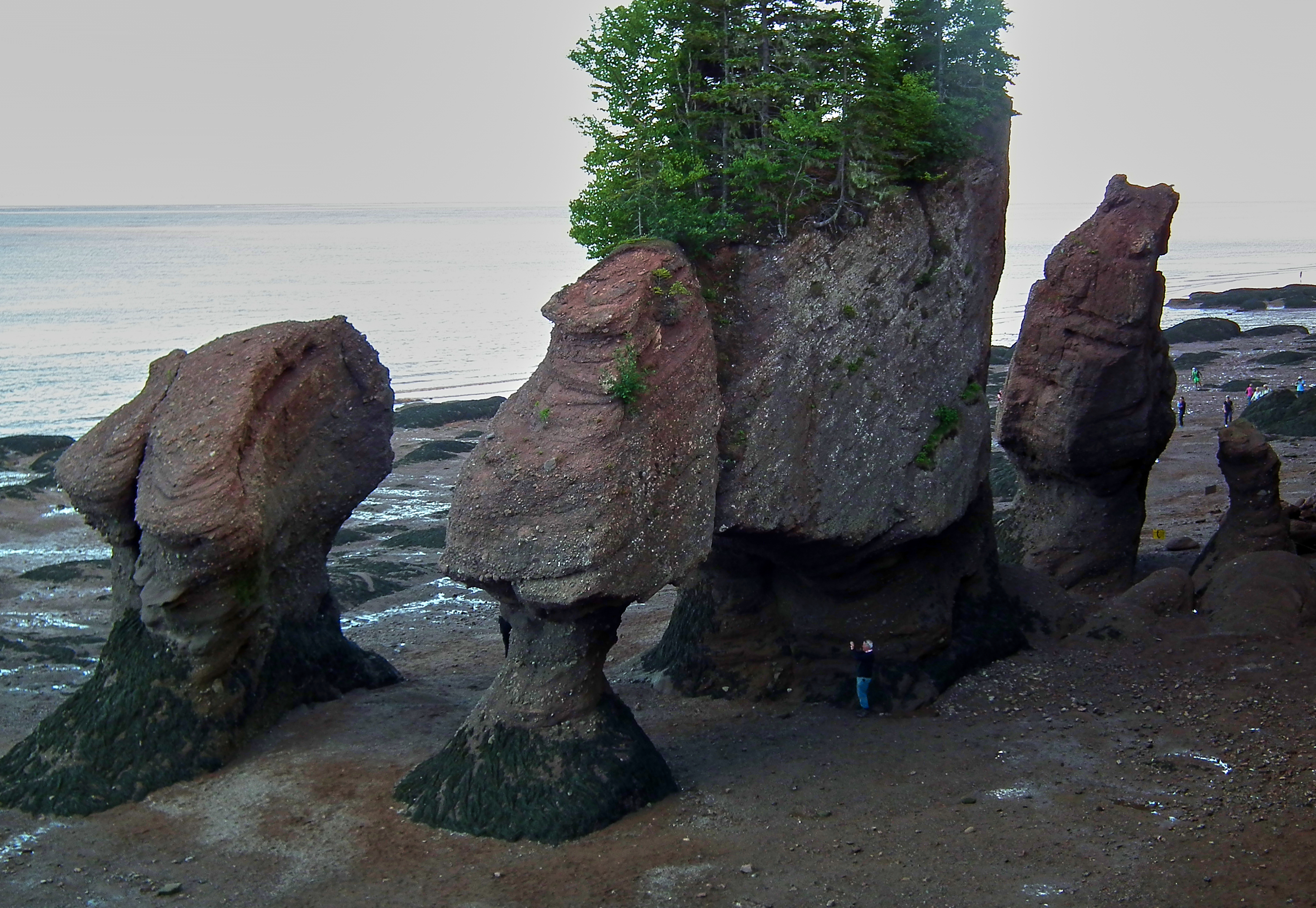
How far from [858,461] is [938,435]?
4.37 ft

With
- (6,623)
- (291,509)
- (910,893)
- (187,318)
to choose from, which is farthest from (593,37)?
(187,318)

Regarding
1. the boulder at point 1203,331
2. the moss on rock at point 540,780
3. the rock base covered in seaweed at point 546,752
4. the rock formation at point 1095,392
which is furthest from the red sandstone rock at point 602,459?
the boulder at point 1203,331

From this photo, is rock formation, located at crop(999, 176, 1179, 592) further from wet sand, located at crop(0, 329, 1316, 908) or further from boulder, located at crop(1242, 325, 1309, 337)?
boulder, located at crop(1242, 325, 1309, 337)

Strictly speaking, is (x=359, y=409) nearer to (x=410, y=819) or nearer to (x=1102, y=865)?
(x=410, y=819)

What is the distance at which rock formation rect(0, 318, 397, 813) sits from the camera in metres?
16.6

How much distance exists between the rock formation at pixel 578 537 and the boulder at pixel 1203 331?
53228mm

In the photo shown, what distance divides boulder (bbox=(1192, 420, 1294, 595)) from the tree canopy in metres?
7.52

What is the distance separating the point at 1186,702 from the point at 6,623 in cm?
1988

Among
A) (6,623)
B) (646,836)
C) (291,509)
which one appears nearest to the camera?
(646,836)

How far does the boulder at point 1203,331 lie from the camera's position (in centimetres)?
6488

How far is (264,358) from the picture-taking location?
57.6ft

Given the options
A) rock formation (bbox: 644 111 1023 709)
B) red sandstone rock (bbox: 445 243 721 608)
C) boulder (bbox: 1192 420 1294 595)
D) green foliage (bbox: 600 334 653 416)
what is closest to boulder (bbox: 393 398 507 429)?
rock formation (bbox: 644 111 1023 709)

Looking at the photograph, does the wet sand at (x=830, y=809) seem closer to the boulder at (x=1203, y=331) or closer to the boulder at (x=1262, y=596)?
the boulder at (x=1262, y=596)

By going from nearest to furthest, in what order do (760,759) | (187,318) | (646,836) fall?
(646,836) → (760,759) → (187,318)
